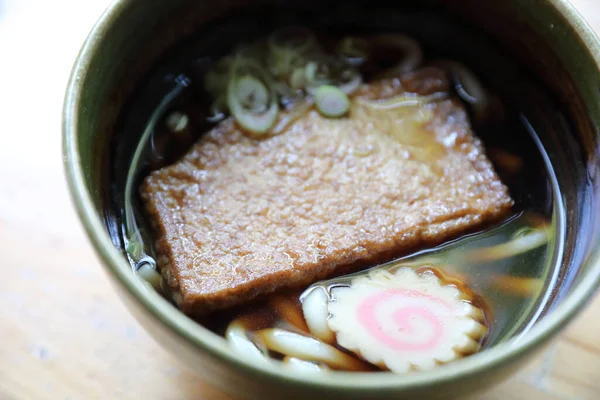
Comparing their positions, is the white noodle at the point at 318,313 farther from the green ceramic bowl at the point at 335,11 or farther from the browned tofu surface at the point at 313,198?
the green ceramic bowl at the point at 335,11

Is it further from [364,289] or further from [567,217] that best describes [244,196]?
[567,217]

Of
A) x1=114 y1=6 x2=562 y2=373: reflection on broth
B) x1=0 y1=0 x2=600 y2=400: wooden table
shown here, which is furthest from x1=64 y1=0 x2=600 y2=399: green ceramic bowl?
x1=0 y1=0 x2=600 y2=400: wooden table

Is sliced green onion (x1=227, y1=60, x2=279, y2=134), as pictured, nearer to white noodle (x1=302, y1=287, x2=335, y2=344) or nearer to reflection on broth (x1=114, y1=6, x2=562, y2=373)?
reflection on broth (x1=114, y1=6, x2=562, y2=373)

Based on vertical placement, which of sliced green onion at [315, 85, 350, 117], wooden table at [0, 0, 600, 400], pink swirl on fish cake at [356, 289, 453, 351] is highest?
sliced green onion at [315, 85, 350, 117]

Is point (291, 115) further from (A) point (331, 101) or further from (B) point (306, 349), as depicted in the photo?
(B) point (306, 349)

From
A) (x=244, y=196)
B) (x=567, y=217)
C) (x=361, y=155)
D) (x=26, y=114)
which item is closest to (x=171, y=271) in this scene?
(x=244, y=196)

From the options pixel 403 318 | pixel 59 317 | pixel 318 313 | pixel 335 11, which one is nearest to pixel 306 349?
pixel 318 313
